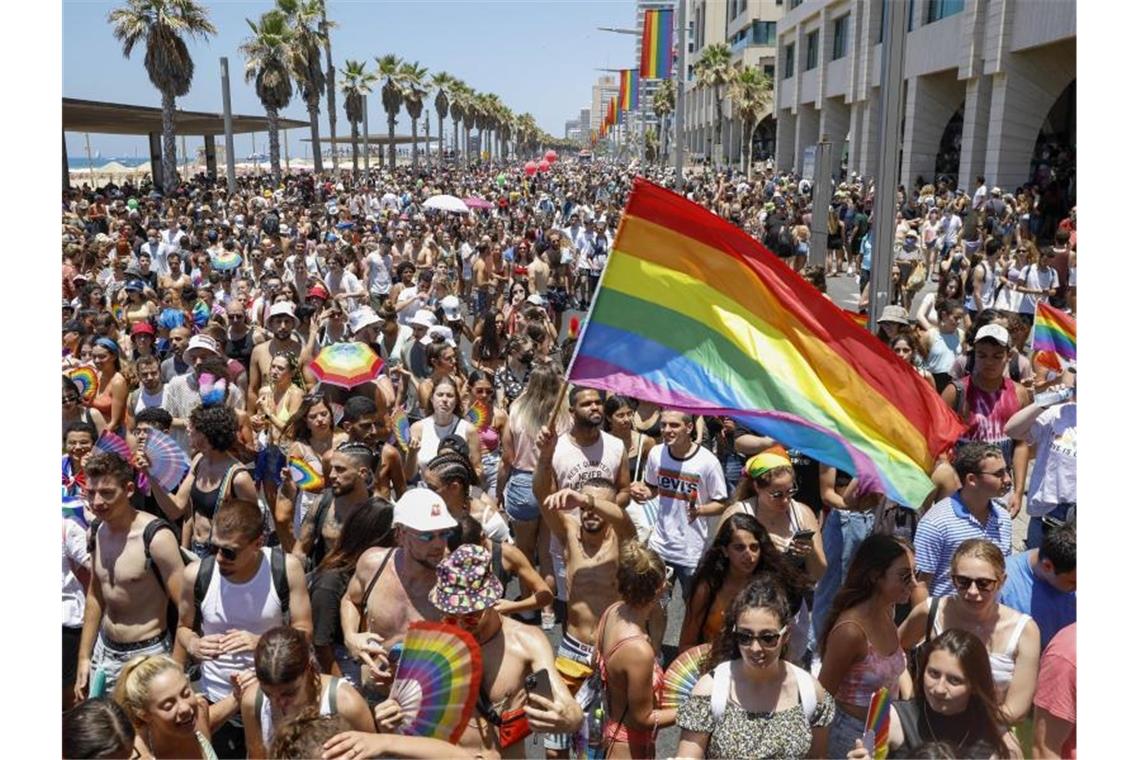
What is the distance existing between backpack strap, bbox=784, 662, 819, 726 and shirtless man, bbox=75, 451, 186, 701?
2.49 metres

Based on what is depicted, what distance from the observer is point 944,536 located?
4.62m

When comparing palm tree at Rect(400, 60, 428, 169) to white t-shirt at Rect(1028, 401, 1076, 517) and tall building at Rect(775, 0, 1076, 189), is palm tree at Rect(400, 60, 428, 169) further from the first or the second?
white t-shirt at Rect(1028, 401, 1076, 517)

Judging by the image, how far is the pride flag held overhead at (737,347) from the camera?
4.18 m

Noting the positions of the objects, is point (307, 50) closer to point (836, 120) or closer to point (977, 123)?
point (836, 120)

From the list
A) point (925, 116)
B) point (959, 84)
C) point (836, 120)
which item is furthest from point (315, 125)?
point (959, 84)

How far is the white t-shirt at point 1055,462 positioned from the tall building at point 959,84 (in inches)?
438

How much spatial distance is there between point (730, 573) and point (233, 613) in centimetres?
202

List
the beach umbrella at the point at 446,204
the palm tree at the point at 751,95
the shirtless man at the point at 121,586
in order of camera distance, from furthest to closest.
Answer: the palm tree at the point at 751,95, the beach umbrella at the point at 446,204, the shirtless man at the point at 121,586

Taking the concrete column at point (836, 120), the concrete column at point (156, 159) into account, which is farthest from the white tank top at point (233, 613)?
the concrete column at point (836, 120)

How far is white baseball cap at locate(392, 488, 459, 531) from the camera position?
13.0ft

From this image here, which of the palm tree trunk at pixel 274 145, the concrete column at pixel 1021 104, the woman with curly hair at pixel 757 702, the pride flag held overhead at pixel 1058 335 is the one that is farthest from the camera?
the palm tree trunk at pixel 274 145

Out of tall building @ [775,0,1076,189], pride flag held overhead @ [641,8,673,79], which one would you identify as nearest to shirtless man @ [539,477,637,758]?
tall building @ [775,0,1076,189]

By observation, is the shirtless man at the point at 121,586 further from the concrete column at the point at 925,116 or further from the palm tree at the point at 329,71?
the palm tree at the point at 329,71

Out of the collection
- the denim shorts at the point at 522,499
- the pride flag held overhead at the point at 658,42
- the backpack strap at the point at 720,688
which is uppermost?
the pride flag held overhead at the point at 658,42
